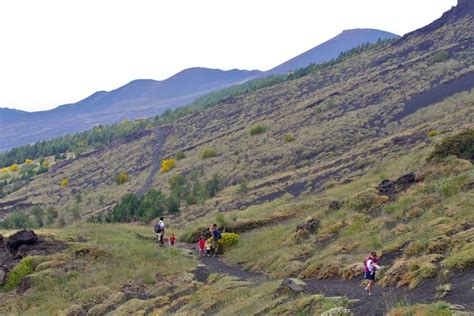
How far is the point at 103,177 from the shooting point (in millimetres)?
116312

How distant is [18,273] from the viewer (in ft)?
83.2

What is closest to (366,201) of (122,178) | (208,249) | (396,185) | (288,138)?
(396,185)

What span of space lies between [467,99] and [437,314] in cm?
6999

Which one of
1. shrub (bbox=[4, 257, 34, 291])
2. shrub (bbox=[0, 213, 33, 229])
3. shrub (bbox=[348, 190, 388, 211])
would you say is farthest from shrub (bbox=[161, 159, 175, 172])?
shrub (bbox=[348, 190, 388, 211])

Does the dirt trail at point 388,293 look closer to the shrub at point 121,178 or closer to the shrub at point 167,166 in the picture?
the shrub at point 167,166

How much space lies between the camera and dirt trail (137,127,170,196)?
93625 mm

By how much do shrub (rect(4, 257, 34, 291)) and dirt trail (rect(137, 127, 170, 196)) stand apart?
61.2 metres

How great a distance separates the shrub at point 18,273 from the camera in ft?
81.9

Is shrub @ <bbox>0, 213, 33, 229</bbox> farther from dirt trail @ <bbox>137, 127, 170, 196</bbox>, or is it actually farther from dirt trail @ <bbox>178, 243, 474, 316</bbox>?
dirt trail @ <bbox>178, 243, 474, 316</bbox>

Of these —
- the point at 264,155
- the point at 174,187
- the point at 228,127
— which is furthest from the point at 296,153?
the point at 228,127

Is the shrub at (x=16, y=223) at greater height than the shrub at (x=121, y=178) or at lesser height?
greater

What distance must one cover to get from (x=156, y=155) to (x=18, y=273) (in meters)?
98.1

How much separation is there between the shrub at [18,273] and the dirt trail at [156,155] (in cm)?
6119

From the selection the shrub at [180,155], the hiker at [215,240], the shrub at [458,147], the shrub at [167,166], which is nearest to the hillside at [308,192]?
the shrub at [458,147]
